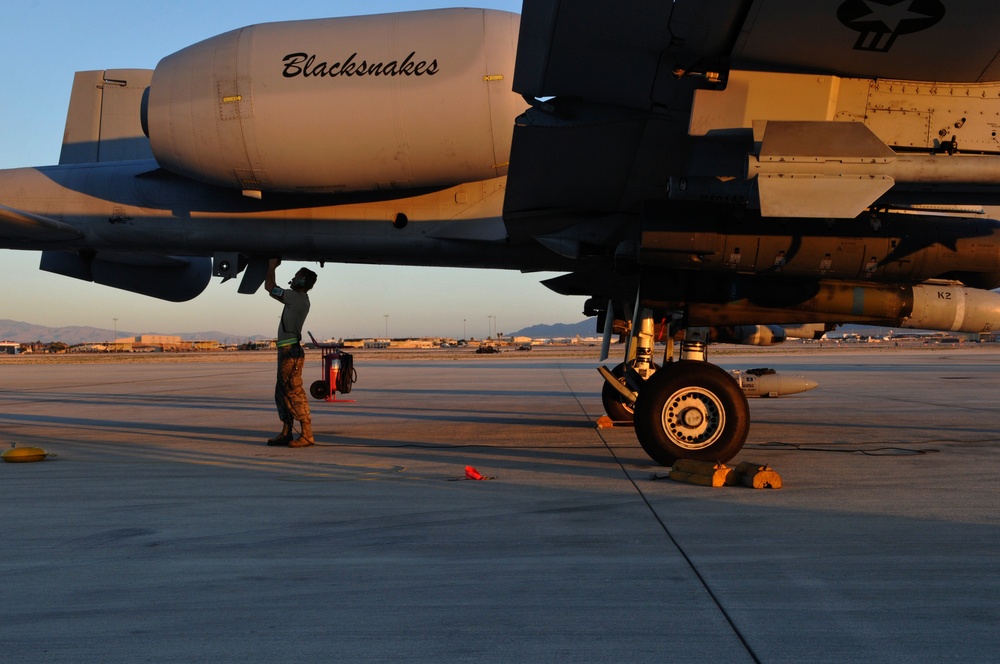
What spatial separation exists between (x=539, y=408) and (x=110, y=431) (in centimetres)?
688

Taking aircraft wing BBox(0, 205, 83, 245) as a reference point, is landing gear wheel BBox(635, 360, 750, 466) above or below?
below

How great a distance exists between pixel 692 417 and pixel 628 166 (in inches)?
91.7

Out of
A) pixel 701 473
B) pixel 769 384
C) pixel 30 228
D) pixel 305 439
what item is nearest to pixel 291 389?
pixel 305 439

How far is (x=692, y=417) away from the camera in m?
7.02

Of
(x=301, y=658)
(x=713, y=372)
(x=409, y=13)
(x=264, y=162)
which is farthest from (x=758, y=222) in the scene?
(x=301, y=658)

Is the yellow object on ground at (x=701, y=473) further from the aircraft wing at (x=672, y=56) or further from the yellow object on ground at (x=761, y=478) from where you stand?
the aircraft wing at (x=672, y=56)

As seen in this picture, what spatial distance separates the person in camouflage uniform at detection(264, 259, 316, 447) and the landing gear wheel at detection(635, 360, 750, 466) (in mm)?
3640

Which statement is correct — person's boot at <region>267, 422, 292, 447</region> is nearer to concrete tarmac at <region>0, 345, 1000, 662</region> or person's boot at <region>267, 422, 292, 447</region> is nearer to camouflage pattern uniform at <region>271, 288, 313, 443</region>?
camouflage pattern uniform at <region>271, 288, 313, 443</region>

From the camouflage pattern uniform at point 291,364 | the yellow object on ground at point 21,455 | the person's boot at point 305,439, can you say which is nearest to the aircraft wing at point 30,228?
the camouflage pattern uniform at point 291,364

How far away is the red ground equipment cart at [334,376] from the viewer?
43.4 feet

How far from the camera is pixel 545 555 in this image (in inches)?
159

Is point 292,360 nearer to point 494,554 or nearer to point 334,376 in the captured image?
point 494,554

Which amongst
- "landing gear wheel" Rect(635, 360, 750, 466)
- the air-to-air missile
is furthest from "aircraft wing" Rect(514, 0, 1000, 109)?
the air-to-air missile

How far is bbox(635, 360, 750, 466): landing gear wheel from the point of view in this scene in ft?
22.8
